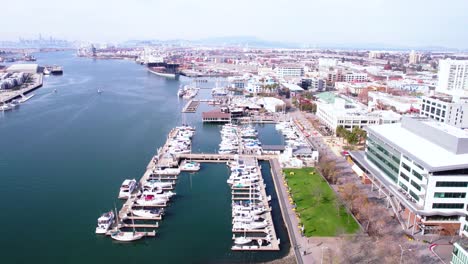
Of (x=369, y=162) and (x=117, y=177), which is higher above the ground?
(x=369, y=162)

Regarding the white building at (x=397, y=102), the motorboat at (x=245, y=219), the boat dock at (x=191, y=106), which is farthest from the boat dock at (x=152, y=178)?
the white building at (x=397, y=102)

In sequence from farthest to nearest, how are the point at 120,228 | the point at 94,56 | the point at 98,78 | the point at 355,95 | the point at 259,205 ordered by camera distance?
1. the point at 94,56
2. the point at 98,78
3. the point at 355,95
4. the point at 259,205
5. the point at 120,228

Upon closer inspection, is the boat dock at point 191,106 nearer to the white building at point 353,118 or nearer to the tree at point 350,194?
the white building at point 353,118

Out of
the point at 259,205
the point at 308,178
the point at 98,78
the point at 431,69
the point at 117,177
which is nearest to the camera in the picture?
the point at 259,205

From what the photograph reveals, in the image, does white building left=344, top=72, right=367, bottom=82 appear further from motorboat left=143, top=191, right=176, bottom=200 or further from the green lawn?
motorboat left=143, top=191, right=176, bottom=200

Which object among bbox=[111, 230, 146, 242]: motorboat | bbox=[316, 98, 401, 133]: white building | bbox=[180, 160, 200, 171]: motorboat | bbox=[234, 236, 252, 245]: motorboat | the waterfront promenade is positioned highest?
bbox=[316, 98, 401, 133]: white building

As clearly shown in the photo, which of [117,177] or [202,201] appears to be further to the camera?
[117,177]

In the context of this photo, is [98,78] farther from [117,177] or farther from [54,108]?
[117,177]

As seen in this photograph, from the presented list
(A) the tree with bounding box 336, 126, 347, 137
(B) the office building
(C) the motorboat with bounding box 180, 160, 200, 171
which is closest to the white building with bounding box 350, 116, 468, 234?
(B) the office building

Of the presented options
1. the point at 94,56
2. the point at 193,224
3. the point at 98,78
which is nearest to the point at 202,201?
the point at 193,224
